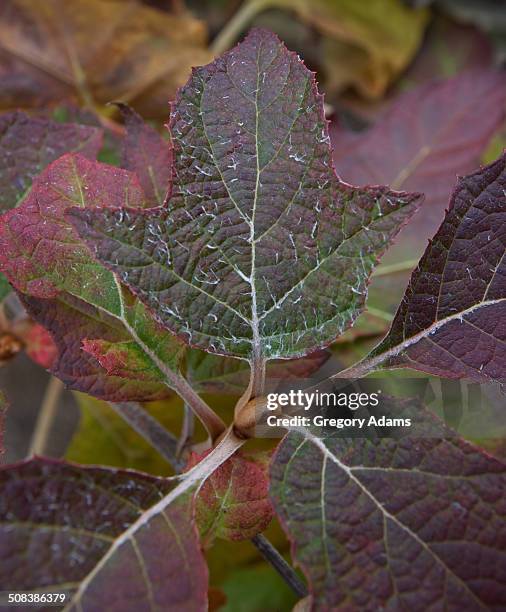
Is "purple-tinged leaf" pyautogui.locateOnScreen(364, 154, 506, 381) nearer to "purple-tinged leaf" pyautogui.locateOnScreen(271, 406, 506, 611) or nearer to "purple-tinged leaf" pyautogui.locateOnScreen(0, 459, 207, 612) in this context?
"purple-tinged leaf" pyautogui.locateOnScreen(271, 406, 506, 611)

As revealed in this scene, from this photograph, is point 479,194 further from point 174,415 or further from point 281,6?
point 281,6

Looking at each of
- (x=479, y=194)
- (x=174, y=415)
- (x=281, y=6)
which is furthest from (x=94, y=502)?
(x=281, y=6)

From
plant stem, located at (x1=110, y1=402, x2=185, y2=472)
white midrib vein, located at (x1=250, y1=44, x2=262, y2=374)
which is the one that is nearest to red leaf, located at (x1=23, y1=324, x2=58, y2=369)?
plant stem, located at (x1=110, y1=402, x2=185, y2=472)

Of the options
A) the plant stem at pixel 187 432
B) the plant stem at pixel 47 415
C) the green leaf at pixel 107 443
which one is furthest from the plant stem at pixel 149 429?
the plant stem at pixel 47 415

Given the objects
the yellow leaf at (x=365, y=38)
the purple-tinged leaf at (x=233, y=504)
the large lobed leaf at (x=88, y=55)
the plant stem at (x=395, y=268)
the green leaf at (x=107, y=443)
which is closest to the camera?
the purple-tinged leaf at (x=233, y=504)

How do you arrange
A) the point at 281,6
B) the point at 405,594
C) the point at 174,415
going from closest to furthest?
the point at 405,594
the point at 174,415
the point at 281,6

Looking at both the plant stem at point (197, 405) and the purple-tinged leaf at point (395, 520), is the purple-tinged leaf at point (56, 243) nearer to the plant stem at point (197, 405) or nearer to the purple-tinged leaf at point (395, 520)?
the plant stem at point (197, 405)

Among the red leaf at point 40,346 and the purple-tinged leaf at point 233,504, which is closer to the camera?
the purple-tinged leaf at point 233,504
